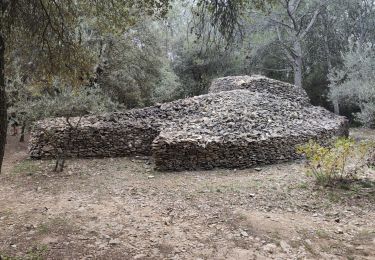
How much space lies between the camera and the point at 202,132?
978 centimetres

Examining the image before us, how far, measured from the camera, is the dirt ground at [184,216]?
191 inches

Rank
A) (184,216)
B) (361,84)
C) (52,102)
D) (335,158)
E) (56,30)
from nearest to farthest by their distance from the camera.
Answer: (56,30), (184,216), (335,158), (52,102), (361,84)

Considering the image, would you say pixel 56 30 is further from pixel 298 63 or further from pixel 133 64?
pixel 298 63

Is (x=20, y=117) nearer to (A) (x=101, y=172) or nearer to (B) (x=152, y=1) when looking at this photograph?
(A) (x=101, y=172)

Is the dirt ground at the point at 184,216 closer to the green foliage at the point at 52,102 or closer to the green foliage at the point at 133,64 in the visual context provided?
the green foliage at the point at 52,102

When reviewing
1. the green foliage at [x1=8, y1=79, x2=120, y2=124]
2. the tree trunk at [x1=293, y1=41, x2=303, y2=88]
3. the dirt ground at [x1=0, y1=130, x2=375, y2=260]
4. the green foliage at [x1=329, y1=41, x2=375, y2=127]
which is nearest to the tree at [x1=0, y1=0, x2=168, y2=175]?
the dirt ground at [x1=0, y1=130, x2=375, y2=260]

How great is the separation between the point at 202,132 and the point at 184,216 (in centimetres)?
402

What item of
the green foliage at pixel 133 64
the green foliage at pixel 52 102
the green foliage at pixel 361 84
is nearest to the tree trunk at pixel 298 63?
the green foliage at pixel 361 84

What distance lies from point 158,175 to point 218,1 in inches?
206

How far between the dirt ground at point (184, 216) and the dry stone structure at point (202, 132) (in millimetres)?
594

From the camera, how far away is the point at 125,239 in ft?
17.0

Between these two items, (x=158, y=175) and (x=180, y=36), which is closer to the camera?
(x=158, y=175)

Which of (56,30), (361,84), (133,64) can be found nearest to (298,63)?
(361,84)

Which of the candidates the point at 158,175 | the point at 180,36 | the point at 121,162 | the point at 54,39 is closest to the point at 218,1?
the point at 54,39
